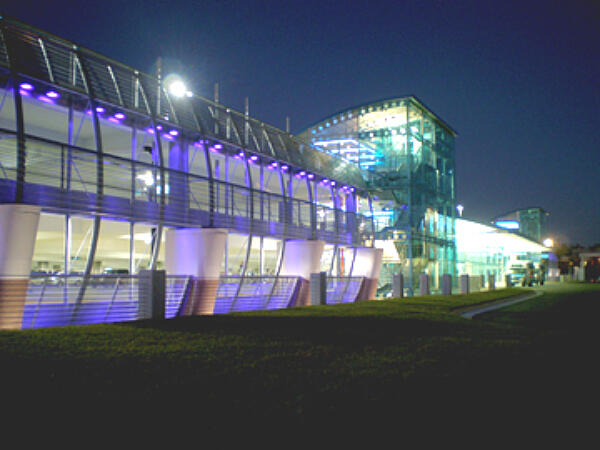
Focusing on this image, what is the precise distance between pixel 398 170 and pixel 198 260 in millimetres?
21504

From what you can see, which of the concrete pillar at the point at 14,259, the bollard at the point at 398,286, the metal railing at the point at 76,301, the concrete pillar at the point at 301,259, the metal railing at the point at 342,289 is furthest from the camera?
the bollard at the point at 398,286

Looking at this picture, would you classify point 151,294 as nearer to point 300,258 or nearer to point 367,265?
point 300,258

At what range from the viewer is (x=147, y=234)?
861 inches

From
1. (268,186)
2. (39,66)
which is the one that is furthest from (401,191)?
(39,66)

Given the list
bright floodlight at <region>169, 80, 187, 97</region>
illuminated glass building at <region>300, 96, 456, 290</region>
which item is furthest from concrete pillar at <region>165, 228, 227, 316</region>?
illuminated glass building at <region>300, 96, 456, 290</region>

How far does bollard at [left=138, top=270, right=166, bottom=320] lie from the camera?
1332 cm

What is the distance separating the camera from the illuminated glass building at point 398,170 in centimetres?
3638

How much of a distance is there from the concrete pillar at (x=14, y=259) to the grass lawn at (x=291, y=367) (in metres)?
2.83

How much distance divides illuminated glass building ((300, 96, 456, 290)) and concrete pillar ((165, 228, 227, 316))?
18239 mm

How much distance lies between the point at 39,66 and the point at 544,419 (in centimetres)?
1539

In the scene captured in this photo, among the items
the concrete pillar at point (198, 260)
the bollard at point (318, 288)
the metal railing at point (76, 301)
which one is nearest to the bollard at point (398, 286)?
the bollard at point (318, 288)

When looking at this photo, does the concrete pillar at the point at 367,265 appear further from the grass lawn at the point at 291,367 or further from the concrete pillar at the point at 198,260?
the grass lawn at the point at 291,367

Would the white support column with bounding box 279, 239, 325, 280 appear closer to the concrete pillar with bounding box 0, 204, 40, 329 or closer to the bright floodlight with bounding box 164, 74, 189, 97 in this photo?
the bright floodlight with bounding box 164, 74, 189, 97

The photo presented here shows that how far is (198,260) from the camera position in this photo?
18.4 metres
